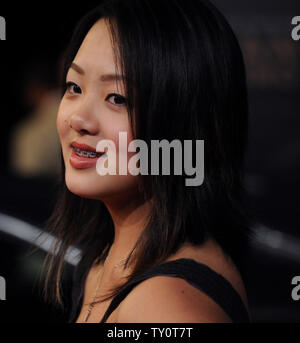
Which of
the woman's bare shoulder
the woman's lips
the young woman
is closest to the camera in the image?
the woman's bare shoulder

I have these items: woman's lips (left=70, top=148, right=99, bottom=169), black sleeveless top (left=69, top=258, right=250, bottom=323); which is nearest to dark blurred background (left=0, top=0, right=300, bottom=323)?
woman's lips (left=70, top=148, right=99, bottom=169)

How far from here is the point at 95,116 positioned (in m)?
1.23

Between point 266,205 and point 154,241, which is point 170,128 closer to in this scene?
point 154,241

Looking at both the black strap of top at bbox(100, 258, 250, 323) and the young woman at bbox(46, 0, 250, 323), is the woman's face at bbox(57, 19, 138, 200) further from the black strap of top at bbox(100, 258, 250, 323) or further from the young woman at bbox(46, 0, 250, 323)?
the black strap of top at bbox(100, 258, 250, 323)

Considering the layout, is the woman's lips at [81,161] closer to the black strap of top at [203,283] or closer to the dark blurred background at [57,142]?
the black strap of top at [203,283]

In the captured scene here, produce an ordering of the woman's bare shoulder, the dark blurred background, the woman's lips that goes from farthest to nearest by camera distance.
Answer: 1. the dark blurred background
2. the woman's lips
3. the woman's bare shoulder

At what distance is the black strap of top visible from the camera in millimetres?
1095

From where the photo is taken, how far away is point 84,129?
4.10 ft

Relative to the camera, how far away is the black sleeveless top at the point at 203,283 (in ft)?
3.59

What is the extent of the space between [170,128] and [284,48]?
1.36 m

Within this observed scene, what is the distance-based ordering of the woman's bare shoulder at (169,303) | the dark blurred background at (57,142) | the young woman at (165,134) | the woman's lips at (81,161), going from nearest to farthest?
the woman's bare shoulder at (169,303) → the young woman at (165,134) → the woman's lips at (81,161) → the dark blurred background at (57,142)

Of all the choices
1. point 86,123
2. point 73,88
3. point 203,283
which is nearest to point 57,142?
point 73,88

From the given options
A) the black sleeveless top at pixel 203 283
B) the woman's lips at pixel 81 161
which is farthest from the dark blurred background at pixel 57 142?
the black sleeveless top at pixel 203 283

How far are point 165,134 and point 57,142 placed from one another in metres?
1.56
